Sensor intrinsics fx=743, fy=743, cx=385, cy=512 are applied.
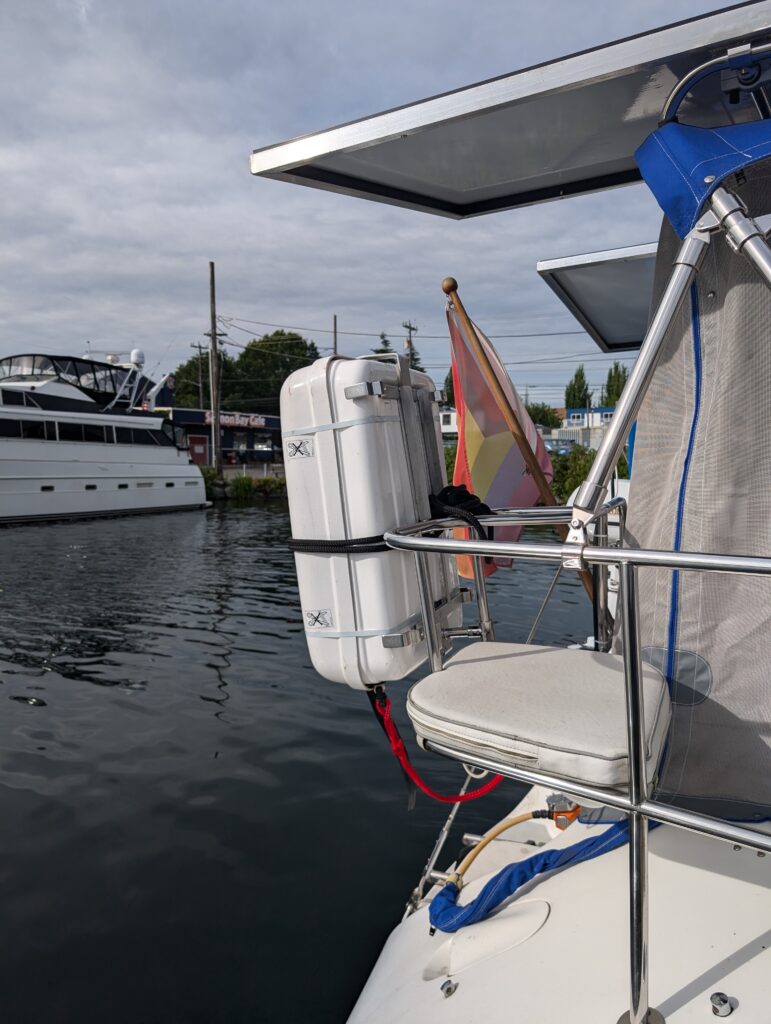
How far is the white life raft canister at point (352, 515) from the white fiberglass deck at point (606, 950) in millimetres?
787

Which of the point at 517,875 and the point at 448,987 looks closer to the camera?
the point at 448,987

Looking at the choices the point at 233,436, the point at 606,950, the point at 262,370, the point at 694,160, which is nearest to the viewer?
the point at 694,160

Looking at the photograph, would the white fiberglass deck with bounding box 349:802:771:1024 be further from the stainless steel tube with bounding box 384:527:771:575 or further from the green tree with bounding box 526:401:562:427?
the green tree with bounding box 526:401:562:427

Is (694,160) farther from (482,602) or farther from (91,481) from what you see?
(91,481)

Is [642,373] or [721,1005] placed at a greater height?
[642,373]

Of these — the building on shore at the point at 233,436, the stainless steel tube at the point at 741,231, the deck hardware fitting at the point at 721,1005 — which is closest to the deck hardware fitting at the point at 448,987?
the deck hardware fitting at the point at 721,1005

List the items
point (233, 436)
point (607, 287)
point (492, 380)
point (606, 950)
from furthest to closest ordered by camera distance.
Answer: point (233, 436) < point (607, 287) < point (492, 380) < point (606, 950)

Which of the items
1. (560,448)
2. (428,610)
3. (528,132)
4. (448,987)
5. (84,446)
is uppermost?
(84,446)

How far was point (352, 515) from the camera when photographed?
238cm

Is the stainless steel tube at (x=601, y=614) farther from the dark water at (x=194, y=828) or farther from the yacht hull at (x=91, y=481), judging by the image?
the yacht hull at (x=91, y=481)

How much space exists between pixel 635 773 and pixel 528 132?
2.04 m

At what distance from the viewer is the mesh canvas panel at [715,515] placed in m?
1.76

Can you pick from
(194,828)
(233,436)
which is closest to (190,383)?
(233,436)

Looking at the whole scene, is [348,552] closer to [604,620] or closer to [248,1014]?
[604,620]
